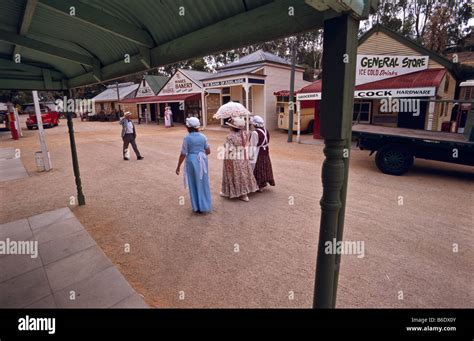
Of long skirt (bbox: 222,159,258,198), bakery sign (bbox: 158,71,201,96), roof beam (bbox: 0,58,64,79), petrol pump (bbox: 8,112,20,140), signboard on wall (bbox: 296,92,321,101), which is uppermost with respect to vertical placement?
bakery sign (bbox: 158,71,201,96)

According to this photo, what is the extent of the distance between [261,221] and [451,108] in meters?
15.7

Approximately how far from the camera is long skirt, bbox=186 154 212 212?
4902 mm

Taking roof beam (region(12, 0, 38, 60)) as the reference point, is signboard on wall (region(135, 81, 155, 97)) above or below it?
above

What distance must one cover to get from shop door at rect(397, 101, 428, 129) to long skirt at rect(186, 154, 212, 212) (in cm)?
1131

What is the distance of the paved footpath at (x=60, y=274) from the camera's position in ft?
9.39

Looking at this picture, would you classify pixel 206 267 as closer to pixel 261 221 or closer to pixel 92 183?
pixel 261 221

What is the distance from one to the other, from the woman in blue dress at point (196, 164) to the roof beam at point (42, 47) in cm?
182

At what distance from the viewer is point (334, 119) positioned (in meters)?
1.71

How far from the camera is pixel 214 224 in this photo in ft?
15.4

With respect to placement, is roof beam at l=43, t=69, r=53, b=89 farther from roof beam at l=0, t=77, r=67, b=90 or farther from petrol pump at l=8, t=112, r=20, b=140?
petrol pump at l=8, t=112, r=20, b=140

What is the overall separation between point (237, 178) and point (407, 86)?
8.74m

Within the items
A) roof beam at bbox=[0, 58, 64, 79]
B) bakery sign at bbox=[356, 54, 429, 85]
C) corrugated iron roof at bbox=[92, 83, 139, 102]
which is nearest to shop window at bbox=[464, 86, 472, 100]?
bakery sign at bbox=[356, 54, 429, 85]

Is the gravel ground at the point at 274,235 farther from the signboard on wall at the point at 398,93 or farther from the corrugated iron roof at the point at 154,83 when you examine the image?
the corrugated iron roof at the point at 154,83

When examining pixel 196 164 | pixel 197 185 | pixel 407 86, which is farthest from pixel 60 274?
pixel 407 86
